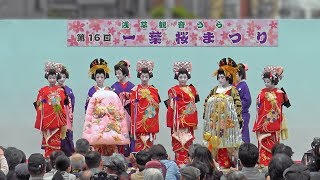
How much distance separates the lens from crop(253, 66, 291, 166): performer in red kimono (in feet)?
51.8

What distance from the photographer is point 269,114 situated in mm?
15766

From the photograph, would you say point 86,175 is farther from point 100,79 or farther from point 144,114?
point 100,79

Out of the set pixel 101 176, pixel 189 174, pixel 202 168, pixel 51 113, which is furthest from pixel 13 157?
pixel 51 113

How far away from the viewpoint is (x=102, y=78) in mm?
16172

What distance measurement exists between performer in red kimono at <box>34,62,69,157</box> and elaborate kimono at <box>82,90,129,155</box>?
1.34 ft

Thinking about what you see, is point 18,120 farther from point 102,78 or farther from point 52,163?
point 52,163

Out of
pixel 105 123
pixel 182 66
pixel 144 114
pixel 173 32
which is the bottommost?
pixel 105 123

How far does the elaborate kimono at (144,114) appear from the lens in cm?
1596

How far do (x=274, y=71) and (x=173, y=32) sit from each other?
1784 mm

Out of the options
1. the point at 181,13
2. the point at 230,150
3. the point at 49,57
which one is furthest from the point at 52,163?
the point at 181,13

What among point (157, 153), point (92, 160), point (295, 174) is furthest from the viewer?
point (157, 153)

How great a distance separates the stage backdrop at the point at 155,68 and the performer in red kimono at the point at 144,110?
770mm

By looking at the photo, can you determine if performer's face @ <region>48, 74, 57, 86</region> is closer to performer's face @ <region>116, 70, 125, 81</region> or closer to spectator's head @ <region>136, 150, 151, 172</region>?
performer's face @ <region>116, 70, 125, 81</region>

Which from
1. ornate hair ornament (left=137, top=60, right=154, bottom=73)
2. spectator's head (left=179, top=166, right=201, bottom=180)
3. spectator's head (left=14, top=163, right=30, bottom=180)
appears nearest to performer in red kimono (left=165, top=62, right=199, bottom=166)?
ornate hair ornament (left=137, top=60, right=154, bottom=73)
